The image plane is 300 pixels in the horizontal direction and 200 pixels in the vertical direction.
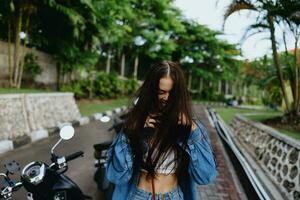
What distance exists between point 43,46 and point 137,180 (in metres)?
18.6

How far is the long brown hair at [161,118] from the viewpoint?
229 centimetres

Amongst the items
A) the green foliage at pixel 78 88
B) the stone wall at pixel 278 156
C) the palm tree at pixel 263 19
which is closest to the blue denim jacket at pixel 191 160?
the stone wall at pixel 278 156

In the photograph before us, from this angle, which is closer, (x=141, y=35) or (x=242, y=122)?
(x=242, y=122)

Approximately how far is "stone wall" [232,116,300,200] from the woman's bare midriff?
4519mm

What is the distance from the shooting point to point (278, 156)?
8.26m

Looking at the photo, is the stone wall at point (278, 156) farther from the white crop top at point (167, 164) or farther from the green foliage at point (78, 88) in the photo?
the green foliage at point (78, 88)

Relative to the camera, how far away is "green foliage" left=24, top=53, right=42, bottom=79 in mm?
16938

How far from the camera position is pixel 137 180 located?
7.87 feet

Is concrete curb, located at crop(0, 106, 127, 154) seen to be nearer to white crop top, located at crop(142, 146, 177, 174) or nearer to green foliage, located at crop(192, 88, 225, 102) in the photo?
white crop top, located at crop(142, 146, 177, 174)

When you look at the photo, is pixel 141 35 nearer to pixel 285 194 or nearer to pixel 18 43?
pixel 18 43

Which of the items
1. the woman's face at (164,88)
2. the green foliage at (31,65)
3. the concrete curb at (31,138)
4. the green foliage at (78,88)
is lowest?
the concrete curb at (31,138)

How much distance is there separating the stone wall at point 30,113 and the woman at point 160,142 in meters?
7.70

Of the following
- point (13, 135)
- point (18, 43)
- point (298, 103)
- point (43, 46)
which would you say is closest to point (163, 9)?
point (43, 46)

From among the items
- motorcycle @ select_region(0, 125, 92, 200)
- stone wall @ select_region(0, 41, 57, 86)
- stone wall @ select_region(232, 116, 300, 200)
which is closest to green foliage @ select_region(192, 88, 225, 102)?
stone wall @ select_region(0, 41, 57, 86)
